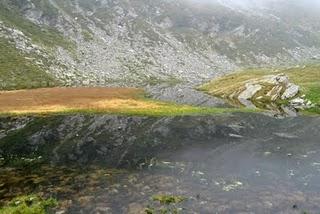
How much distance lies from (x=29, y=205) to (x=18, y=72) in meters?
107

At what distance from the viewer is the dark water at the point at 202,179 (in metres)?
30.6

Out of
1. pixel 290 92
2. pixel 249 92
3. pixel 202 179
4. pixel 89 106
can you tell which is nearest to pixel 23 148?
pixel 202 179

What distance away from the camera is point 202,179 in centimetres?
3609

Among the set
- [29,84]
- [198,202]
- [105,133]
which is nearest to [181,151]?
[105,133]

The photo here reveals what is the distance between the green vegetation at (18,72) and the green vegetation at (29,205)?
85.8 m

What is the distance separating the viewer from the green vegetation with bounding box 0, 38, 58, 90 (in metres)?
120

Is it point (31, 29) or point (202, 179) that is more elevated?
point (202, 179)

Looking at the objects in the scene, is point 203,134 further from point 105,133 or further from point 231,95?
point 231,95

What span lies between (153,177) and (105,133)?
60.5ft

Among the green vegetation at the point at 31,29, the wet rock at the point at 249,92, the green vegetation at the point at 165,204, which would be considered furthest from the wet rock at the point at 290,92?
the green vegetation at the point at 31,29

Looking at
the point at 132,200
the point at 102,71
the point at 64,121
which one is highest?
the point at 132,200

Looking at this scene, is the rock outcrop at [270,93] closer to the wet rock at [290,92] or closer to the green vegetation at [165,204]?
the wet rock at [290,92]

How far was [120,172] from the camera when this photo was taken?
3856cm

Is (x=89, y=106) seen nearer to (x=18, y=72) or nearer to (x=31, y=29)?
(x=18, y=72)
